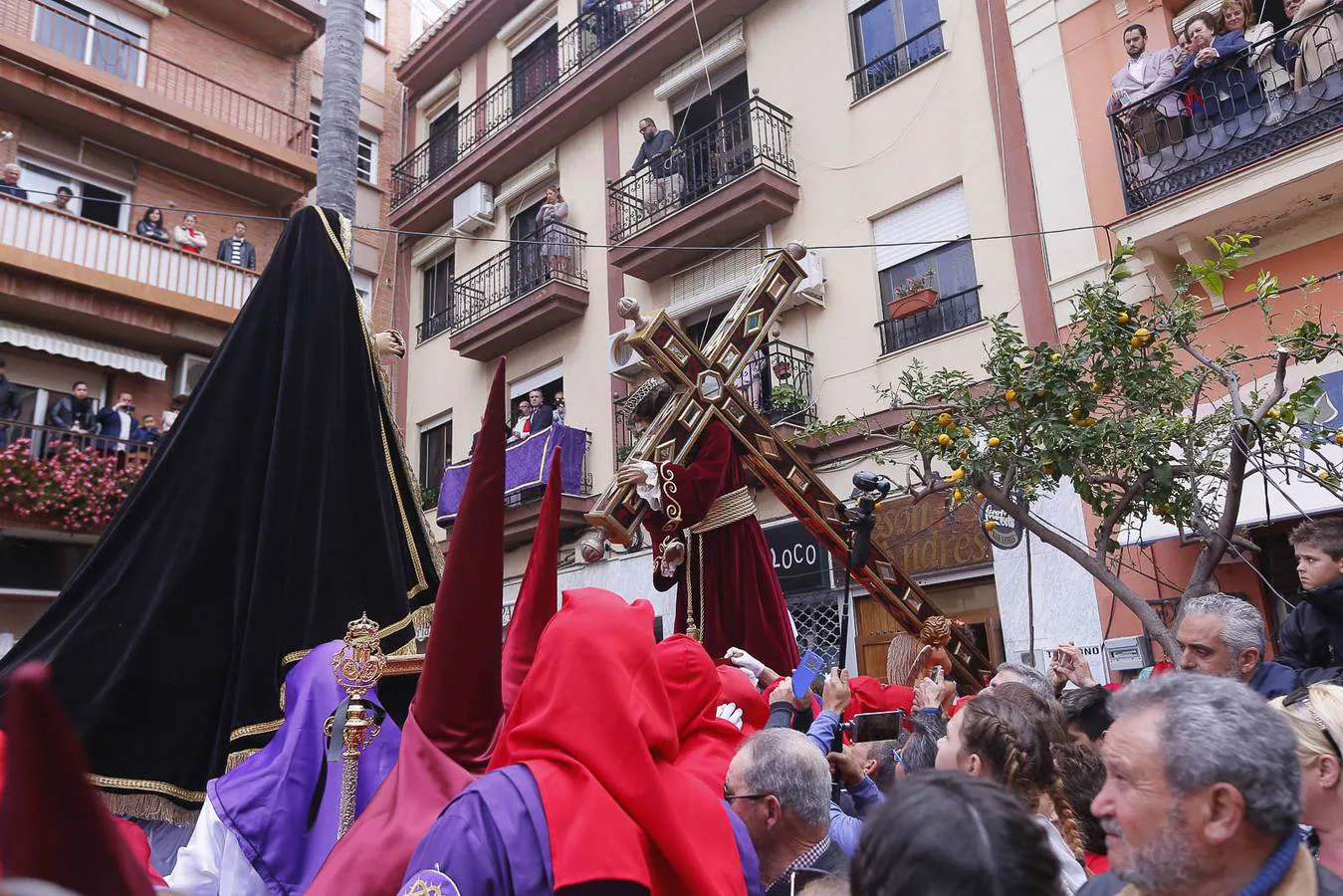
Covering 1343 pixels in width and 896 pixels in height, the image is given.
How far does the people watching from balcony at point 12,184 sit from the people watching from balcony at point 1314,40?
1440 cm

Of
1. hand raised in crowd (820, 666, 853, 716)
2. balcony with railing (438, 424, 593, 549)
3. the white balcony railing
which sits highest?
the white balcony railing

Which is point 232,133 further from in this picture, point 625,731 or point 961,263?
point 625,731

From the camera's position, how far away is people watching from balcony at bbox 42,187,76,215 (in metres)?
13.8

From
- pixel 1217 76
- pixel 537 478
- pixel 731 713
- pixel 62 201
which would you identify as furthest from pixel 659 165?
pixel 731 713

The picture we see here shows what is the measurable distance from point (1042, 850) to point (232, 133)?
1686 cm

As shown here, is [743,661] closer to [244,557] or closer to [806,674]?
[806,674]

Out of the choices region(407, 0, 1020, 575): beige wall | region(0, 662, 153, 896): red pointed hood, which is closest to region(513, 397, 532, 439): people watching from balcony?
region(407, 0, 1020, 575): beige wall

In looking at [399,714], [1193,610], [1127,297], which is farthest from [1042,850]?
[1127,297]

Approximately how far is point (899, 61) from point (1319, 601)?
9.19m

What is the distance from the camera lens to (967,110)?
413 inches

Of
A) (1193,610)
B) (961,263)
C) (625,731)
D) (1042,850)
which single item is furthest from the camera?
(961,263)

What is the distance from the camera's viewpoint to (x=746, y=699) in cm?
345

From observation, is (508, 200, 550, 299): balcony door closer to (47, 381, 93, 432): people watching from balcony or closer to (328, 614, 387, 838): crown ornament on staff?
(47, 381, 93, 432): people watching from balcony

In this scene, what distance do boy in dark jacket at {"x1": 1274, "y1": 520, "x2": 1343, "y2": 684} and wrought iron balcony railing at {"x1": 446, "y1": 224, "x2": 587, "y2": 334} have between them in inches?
415
